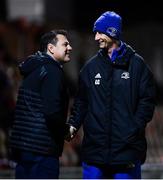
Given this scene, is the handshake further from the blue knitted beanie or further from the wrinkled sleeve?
the blue knitted beanie

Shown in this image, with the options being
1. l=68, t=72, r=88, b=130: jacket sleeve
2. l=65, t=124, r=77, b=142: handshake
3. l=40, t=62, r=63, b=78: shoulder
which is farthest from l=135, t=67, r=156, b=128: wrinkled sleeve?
l=40, t=62, r=63, b=78: shoulder

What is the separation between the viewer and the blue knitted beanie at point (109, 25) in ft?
20.4

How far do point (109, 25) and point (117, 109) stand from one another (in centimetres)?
72

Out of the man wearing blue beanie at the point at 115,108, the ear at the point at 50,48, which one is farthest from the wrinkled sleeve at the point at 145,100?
the ear at the point at 50,48

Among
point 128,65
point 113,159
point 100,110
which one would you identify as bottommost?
point 113,159

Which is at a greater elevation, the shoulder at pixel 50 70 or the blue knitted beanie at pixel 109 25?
the blue knitted beanie at pixel 109 25

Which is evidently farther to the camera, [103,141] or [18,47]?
[18,47]

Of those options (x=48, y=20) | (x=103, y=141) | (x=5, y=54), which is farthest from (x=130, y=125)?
(x=48, y=20)

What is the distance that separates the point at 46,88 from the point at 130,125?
763 mm

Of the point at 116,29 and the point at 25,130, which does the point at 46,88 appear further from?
the point at 116,29

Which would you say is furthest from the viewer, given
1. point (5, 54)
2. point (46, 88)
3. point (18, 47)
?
point (18, 47)

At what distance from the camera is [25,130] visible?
6113mm

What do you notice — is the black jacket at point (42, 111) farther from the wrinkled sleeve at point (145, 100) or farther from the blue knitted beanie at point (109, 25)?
the wrinkled sleeve at point (145, 100)

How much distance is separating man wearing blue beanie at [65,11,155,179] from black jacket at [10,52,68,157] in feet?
0.85
